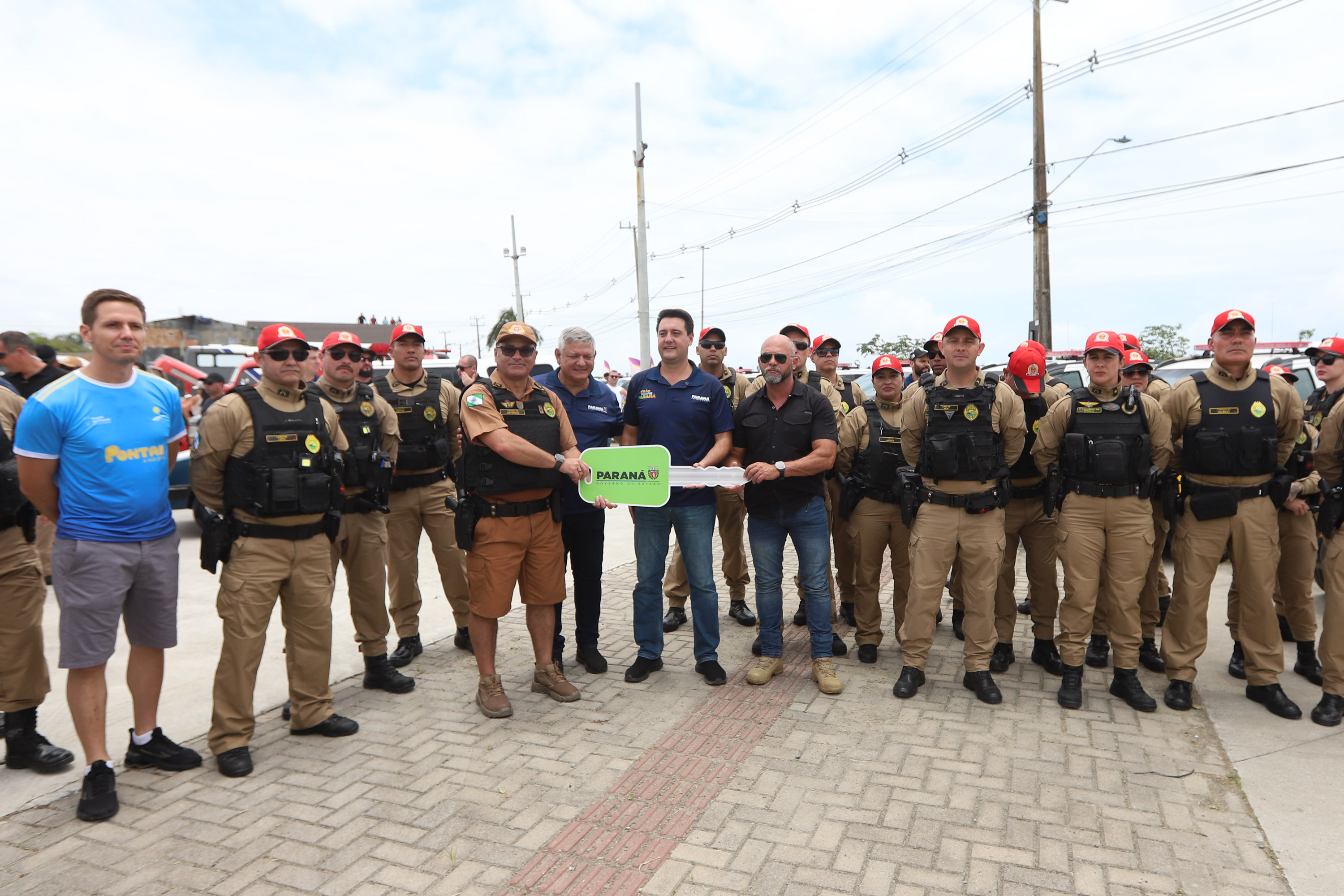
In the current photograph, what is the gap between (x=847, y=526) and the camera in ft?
18.4

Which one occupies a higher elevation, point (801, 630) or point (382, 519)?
point (382, 519)

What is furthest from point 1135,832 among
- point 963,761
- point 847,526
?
point 847,526

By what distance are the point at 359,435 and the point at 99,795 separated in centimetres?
215

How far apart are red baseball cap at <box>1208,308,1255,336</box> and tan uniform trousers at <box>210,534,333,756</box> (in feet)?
16.6

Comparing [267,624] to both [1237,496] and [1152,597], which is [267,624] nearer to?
[1237,496]

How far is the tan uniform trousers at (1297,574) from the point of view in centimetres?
481

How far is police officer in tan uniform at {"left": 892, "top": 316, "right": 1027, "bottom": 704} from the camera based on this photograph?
178 inches

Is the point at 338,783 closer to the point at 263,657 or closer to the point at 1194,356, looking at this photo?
the point at 263,657

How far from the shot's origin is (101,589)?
3.49 metres

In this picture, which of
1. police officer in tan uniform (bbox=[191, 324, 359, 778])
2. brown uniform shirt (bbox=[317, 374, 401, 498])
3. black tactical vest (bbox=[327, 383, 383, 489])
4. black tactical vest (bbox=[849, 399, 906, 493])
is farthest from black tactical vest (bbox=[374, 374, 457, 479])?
black tactical vest (bbox=[849, 399, 906, 493])

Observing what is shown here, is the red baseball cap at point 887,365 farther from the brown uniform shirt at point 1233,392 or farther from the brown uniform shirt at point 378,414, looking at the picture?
the brown uniform shirt at point 378,414

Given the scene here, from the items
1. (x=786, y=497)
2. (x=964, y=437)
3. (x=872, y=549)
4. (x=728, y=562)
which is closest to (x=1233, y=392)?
(x=964, y=437)

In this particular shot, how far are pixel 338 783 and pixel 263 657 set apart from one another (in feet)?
6.60

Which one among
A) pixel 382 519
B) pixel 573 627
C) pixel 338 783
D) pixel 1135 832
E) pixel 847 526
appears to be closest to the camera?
pixel 1135 832
